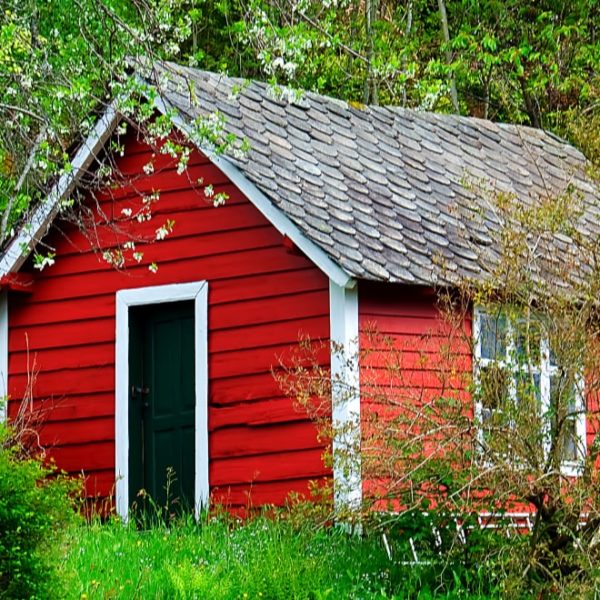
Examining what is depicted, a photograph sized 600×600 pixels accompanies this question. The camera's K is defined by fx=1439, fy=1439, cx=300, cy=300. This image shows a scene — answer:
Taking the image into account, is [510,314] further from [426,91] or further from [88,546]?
[88,546]

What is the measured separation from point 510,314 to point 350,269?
95.3 inches

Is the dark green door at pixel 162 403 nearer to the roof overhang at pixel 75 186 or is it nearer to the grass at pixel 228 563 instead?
the roof overhang at pixel 75 186

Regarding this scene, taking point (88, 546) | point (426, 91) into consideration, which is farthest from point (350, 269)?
point (88, 546)

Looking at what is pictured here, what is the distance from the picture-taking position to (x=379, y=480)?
10.7 m

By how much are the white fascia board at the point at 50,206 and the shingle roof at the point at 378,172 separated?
2.78 feet

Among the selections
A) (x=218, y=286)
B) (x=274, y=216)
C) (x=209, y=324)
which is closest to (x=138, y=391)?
(x=209, y=324)

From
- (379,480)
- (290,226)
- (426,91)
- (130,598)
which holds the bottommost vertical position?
(130,598)

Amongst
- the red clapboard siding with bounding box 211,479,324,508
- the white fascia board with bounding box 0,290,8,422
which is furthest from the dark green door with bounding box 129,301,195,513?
the white fascia board with bounding box 0,290,8,422

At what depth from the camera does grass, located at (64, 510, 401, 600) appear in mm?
9453

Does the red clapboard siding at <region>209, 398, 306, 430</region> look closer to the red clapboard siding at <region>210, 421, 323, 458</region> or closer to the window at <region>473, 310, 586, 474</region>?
the red clapboard siding at <region>210, 421, 323, 458</region>

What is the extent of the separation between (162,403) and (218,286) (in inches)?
53.5

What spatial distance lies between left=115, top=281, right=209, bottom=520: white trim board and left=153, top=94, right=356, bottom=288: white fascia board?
3.79ft

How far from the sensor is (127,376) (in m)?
14.3

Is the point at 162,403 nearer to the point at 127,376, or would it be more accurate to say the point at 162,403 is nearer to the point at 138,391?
the point at 138,391
